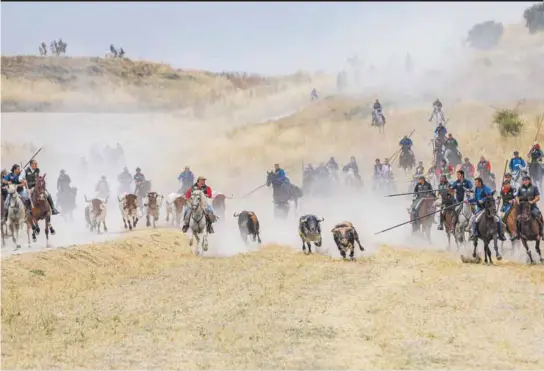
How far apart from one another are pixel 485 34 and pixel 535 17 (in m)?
13.6

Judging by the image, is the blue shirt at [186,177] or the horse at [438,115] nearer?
the blue shirt at [186,177]

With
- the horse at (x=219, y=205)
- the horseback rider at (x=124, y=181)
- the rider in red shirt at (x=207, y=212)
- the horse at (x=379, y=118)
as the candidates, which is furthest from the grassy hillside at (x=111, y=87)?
the rider in red shirt at (x=207, y=212)

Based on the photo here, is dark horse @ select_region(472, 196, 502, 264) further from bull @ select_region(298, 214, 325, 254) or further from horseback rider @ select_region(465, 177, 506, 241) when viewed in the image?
bull @ select_region(298, 214, 325, 254)

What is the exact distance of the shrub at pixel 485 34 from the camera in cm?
11025

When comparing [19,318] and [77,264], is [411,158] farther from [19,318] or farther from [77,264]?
[19,318]

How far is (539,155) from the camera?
34.2 m

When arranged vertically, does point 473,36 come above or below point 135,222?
above

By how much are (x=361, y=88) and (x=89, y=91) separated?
32.4 metres

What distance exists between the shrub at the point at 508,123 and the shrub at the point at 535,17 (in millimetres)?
47470

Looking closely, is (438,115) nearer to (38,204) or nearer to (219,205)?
(219,205)

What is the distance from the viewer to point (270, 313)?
17.1 meters

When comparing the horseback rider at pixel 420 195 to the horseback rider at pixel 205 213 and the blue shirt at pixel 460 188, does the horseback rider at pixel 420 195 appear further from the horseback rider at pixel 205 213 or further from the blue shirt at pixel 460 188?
the horseback rider at pixel 205 213

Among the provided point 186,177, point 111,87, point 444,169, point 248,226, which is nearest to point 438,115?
point 444,169

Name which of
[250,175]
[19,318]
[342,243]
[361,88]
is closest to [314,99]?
[361,88]
